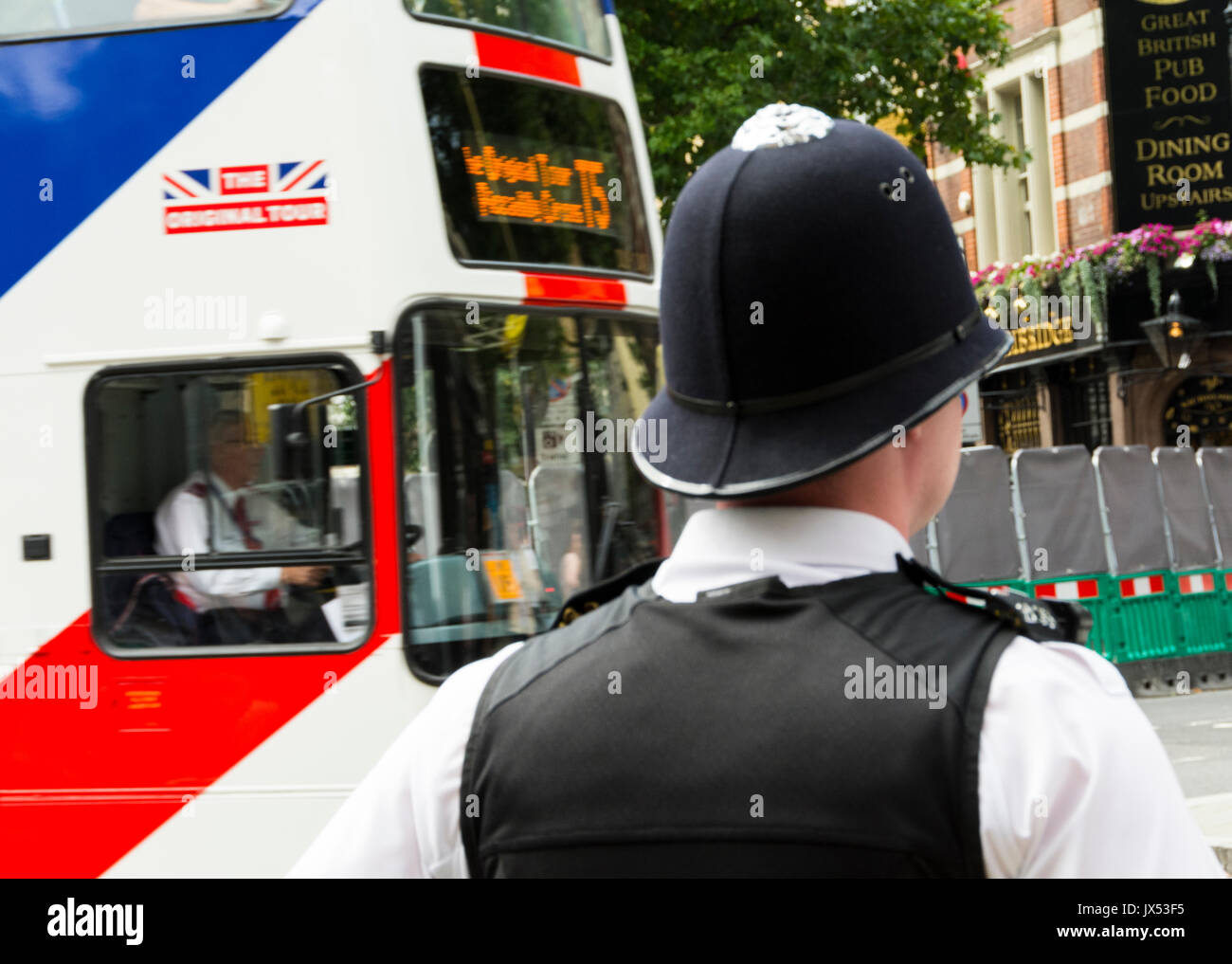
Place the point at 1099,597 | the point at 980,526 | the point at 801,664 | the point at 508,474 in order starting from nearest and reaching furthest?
the point at 801,664, the point at 508,474, the point at 980,526, the point at 1099,597

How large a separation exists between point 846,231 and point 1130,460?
13.8 meters

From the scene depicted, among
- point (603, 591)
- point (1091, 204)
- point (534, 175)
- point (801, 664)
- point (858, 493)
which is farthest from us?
point (1091, 204)

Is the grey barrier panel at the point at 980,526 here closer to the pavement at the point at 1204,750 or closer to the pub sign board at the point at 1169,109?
the pavement at the point at 1204,750

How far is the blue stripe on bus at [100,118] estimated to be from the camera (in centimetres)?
578

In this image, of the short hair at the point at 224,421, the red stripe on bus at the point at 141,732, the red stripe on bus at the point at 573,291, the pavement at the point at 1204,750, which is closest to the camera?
the red stripe on bus at the point at 141,732

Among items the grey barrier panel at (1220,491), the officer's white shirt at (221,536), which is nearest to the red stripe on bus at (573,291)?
the officer's white shirt at (221,536)

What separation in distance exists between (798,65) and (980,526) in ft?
18.6

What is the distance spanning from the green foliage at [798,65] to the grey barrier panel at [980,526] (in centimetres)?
408

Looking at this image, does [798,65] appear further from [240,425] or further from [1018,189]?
[240,425]

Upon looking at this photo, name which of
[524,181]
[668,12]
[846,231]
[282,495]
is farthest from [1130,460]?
[846,231]

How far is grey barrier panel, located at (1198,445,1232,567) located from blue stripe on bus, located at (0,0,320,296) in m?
11.7

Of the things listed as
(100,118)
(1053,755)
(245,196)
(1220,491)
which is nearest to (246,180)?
(245,196)

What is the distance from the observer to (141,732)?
18.4ft
